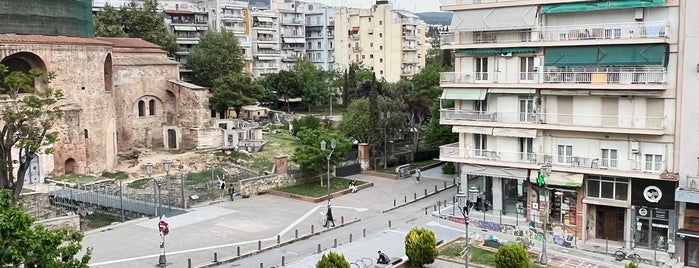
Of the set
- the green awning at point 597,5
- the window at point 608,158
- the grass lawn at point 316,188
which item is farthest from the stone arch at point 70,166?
the window at point 608,158

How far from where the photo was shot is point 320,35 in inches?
3920

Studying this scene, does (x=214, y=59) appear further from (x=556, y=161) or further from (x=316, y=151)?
(x=556, y=161)

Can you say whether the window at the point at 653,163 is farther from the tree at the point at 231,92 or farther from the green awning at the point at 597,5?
the tree at the point at 231,92

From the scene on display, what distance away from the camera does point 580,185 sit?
30.3 m

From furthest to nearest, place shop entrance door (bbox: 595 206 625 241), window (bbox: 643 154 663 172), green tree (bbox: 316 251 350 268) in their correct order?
shop entrance door (bbox: 595 206 625 241) < window (bbox: 643 154 663 172) < green tree (bbox: 316 251 350 268)

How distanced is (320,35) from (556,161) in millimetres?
71025

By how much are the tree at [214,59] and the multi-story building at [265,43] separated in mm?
13992

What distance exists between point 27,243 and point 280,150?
122 feet

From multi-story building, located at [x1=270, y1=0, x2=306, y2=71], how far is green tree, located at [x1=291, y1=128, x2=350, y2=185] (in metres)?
52.5

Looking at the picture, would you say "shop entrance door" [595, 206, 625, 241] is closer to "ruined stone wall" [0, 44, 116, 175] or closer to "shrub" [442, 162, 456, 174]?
"shrub" [442, 162, 456, 174]

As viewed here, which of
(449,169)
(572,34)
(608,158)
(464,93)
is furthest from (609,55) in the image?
(449,169)

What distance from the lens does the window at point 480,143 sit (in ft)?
111

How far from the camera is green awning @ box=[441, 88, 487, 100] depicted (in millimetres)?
33219

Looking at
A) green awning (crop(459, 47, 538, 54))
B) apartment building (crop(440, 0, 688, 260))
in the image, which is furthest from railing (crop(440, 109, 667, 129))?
green awning (crop(459, 47, 538, 54))
